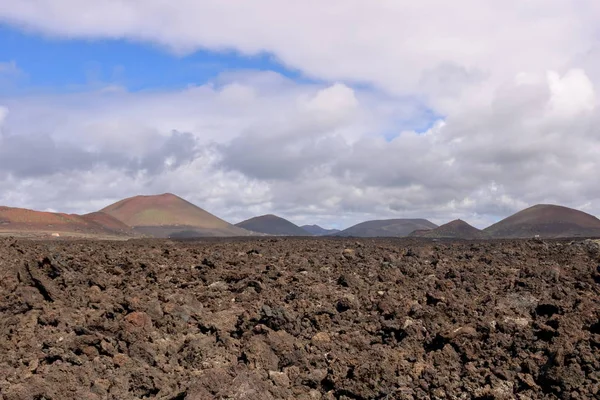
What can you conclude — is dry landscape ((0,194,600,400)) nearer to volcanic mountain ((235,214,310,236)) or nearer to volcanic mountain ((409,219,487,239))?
volcanic mountain ((409,219,487,239))

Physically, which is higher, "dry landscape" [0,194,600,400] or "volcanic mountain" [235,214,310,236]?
"volcanic mountain" [235,214,310,236]

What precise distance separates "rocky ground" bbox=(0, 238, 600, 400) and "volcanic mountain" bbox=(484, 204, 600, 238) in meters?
65.8

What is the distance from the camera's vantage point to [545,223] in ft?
271

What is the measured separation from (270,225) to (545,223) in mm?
79051

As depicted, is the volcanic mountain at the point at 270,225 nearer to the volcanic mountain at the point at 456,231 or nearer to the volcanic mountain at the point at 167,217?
the volcanic mountain at the point at 167,217

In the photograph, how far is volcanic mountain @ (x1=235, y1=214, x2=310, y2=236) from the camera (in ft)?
479

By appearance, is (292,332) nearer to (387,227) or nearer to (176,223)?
(176,223)

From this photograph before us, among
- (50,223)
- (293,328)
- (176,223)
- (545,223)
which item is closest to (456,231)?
(545,223)

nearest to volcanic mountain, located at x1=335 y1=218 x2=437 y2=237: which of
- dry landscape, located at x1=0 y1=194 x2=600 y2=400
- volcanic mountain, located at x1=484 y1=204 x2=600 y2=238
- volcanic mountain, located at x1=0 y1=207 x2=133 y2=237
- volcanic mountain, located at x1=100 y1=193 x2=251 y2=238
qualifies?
volcanic mountain, located at x1=100 y1=193 x2=251 y2=238

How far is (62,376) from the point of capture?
7078 millimetres

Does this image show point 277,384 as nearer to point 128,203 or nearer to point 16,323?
point 16,323

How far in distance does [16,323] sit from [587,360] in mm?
7937

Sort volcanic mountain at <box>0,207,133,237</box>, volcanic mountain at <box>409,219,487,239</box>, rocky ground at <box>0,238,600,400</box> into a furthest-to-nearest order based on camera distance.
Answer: volcanic mountain at <box>409,219,487,239</box> → volcanic mountain at <box>0,207,133,237</box> → rocky ground at <box>0,238,600,400</box>

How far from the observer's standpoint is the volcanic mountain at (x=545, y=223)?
250ft
